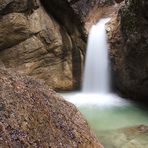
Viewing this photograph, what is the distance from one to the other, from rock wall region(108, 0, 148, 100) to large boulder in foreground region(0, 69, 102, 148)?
6952 mm

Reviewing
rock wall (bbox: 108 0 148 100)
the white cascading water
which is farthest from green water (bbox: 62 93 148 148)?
rock wall (bbox: 108 0 148 100)

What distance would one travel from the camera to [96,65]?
48.4ft

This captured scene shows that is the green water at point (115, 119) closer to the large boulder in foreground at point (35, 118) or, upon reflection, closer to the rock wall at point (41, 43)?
the rock wall at point (41, 43)

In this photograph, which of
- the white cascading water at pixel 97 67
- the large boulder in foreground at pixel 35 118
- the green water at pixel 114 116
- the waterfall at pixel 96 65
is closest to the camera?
the large boulder in foreground at pixel 35 118

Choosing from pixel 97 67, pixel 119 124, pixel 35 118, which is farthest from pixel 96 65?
pixel 35 118

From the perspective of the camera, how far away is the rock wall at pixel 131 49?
11797mm

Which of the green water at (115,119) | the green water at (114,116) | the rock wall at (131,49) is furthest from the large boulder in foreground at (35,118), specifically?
the rock wall at (131,49)

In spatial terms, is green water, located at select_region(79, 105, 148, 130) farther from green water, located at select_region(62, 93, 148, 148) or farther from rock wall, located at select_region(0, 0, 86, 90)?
rock wall, located at select_region(0, 0, 86, 90)

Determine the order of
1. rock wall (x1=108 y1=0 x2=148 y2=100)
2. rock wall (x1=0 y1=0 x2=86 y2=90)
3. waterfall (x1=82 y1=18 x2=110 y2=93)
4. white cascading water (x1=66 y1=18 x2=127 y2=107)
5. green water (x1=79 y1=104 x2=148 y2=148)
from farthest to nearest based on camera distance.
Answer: waterfall (x1=82 y1=18 x2=110 y2=93) < white cascading water (x1=66 y1=18 x2=127 y2=107) < rock wall (x1=0 y1=0 x2=86 y2=90) < rock wall (x1=108 y1=0 x2=148 y2=100) < green water (x1=79 y1=104 x2=148 y2=148)

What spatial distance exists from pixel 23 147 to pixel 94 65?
423 inches

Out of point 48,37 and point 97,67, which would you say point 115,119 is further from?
point 48,37

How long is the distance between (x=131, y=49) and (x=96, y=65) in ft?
8.69

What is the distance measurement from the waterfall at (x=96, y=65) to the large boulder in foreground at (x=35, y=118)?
915cm

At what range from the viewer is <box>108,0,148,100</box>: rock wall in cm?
1180
